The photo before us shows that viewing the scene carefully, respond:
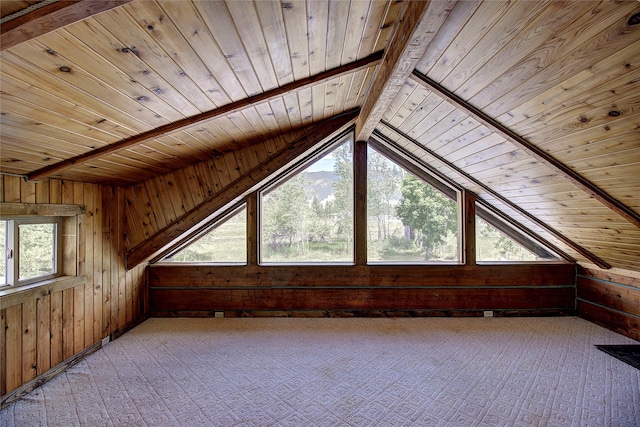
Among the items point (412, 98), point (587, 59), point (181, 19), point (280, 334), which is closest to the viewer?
point (181, 19)

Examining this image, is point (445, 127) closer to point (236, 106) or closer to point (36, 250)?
point (236, 106)

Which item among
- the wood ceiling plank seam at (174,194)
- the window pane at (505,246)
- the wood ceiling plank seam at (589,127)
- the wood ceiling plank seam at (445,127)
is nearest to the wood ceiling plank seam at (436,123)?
the wood ceiling plank seam at (445,127)

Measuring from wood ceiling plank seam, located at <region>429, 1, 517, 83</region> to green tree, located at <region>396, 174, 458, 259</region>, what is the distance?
199 cm

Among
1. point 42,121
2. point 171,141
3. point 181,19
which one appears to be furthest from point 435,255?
point 42,121

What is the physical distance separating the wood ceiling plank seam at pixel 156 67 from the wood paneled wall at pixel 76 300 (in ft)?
4.78

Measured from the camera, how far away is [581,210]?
2.63m

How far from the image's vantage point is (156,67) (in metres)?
1.37

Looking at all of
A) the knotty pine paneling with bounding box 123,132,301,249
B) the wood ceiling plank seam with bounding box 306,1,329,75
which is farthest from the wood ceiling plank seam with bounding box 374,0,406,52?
the knotty pine paneling with bounding box 123,132,301,249

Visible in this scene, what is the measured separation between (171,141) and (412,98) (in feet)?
6.68

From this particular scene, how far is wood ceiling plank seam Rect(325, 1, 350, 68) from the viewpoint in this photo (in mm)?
1364

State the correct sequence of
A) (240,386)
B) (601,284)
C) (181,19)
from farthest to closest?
(601,284) < (240,386) < (181,19)

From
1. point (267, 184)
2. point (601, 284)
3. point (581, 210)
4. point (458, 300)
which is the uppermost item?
point (267, 184)

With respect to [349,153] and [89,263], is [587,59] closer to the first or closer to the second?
[349,153]

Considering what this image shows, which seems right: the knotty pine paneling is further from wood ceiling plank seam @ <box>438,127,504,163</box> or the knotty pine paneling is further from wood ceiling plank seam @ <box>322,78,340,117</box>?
wood ceiling plank seam @ <box>438,127,504,163</box>
